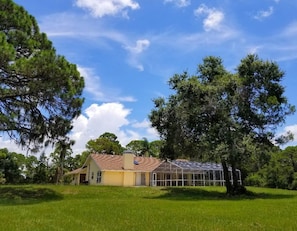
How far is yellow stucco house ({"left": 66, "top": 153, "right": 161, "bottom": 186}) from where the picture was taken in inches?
1724

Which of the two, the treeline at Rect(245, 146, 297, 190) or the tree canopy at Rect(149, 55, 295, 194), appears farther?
the treeline at Rect(245, 146, 297, 190)

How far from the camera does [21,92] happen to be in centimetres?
2134

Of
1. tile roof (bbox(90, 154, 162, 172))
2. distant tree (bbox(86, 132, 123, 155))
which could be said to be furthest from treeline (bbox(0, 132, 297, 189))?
tile roof (bbox(90, 154, 162, 172))

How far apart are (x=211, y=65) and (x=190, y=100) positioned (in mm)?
4931

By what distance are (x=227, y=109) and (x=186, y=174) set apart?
24.2m

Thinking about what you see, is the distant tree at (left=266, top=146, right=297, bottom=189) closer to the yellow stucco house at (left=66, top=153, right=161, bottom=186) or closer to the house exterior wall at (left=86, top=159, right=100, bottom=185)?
the yellow stucco house at (left=66, top=153, right=161, bottom=186)

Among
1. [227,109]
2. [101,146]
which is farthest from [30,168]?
[227,109]

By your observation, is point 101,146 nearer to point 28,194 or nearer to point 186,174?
point 186,174

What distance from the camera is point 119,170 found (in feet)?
145

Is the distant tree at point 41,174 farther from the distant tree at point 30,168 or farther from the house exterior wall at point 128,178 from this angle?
the house exterior wall at point 128,178

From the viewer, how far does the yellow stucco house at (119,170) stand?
43781 mm

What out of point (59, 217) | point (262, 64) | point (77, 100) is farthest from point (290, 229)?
point (262, 64)

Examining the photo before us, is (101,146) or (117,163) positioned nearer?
(117,163)

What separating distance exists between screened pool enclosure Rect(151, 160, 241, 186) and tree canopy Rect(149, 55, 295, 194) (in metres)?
17.9
